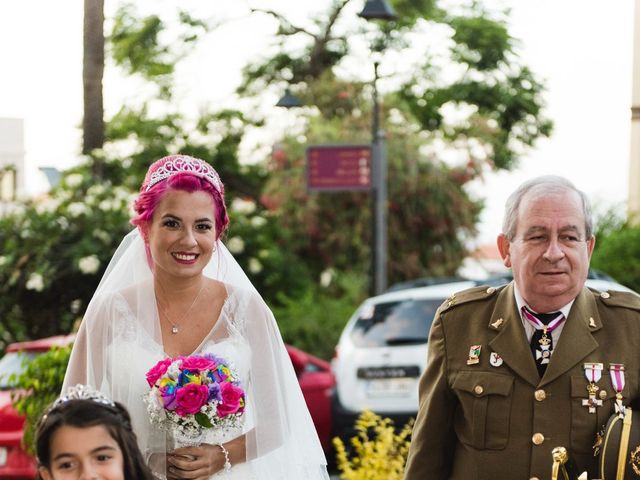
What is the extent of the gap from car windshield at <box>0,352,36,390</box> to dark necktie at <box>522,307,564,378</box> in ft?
19.6

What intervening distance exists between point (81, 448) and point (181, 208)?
46.4 inches

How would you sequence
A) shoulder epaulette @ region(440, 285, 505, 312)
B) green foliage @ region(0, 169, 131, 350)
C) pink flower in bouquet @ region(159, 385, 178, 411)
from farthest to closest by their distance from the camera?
green foliage @ region(0, 169, 131, 350) → shoulder epaulette @ region(440, 285, 505, 312) → pink flower in bouquet @ region(159, 385, 178, 411)

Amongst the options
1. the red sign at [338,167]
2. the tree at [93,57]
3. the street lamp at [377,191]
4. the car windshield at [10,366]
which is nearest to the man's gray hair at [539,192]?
the car windshield at [10,366]

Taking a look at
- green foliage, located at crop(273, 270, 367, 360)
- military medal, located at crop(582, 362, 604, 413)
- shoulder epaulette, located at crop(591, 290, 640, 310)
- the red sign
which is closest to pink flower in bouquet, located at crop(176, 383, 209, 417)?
military medal, located at crop(582, 362, 604, 413)

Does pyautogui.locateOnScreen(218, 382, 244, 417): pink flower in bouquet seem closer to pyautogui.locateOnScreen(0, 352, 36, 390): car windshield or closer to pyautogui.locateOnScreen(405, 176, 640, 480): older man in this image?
pyautogui.locateOnScreen(405, 176, 640, 480): older man

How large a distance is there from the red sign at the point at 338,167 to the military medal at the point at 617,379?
13.3m

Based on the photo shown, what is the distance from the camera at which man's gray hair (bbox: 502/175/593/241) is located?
393 centimetres

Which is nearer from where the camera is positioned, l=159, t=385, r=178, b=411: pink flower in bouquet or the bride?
l=159, t=385, r=178, b=411: pink flower in bouquet

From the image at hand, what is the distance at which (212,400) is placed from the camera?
4172mm

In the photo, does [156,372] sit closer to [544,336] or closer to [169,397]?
[169,397]

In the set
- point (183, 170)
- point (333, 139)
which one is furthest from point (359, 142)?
point (183, 170)

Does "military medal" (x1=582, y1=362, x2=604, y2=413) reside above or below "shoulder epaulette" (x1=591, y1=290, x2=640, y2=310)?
below

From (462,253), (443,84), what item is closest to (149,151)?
(462,253)

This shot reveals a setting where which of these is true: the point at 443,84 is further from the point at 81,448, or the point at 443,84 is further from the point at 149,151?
the point at 81,448
